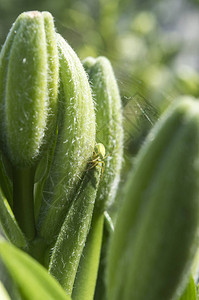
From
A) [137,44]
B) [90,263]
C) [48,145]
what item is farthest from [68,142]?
[137,44]

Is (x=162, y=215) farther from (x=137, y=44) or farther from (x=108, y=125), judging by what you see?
(x=137, y=44)

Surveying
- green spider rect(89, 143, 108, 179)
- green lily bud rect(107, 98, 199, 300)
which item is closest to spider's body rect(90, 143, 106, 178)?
A: green spider rect(89, 143, 108, 179)

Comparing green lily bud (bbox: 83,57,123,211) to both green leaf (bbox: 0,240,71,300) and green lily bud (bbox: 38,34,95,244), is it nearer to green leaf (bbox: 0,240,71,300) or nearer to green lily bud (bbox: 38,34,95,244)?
green lily bud (bbox: 38,34,95,244)

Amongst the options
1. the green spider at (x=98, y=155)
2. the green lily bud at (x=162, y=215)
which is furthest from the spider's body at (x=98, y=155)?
the green lily bud at (x=162, y=215)

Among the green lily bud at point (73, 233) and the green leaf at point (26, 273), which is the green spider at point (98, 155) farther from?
the green leaf at point (26, 273)

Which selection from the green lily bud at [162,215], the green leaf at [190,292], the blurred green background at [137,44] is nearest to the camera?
the green lily bud at [162,215]

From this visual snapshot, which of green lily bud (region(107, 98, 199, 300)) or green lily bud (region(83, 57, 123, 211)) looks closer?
green lily bud (region(107, 98, 199, 300))

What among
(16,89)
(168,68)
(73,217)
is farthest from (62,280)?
(168,68)
